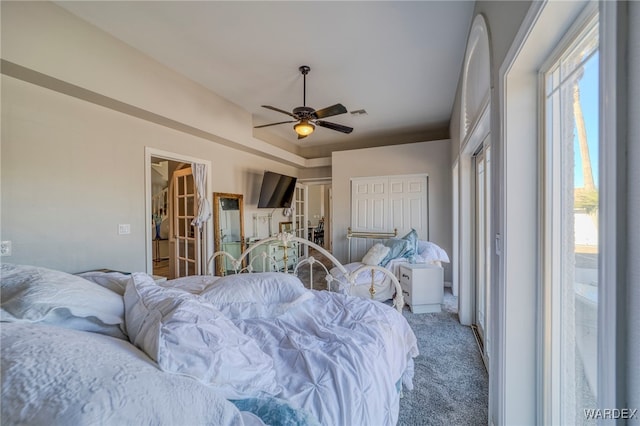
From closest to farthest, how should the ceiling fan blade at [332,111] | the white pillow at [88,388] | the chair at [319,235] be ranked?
1. the white pillow at [88,388]
2. the ceiling fan blade at [332,111]
3. the chair at [319,235]

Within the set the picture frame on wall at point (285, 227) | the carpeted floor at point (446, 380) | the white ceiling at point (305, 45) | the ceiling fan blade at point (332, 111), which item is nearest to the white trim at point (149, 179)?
the white ceiling at point (305, 45)

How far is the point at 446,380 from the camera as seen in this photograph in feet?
6.84

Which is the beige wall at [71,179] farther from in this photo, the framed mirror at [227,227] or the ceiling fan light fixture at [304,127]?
the ceiling fan light fixture at [304,127]

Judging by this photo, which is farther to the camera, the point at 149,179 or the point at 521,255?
the point at 149,179

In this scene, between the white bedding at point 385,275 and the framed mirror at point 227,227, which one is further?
the framed mirror at point 227,227

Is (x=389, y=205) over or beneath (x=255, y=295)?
over

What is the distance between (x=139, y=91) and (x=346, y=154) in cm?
370

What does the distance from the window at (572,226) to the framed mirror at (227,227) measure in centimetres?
362

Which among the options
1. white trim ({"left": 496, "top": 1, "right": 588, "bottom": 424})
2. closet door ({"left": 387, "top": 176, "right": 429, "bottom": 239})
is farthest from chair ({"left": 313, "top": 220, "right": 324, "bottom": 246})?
white trim ({"left": 496, "top": 1, "right": 588, "bottom": 424})

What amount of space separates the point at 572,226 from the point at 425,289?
2651 mm

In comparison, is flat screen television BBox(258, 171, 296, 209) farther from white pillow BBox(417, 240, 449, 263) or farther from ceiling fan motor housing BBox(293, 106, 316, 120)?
white pillow BBox(417, 240, 449, 263)

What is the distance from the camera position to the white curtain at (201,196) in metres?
3.75

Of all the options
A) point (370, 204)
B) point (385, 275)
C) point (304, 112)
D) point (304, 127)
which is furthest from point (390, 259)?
point (304, 112)

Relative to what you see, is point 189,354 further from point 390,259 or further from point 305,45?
point 390,259
